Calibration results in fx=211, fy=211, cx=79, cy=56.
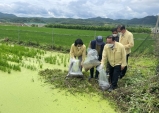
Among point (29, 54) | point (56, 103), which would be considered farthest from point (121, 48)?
point (29, 54)

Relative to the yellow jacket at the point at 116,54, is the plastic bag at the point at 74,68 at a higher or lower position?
lower

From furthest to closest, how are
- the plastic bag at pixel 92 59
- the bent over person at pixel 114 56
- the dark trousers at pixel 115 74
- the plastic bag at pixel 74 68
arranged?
the plastic bag at pixel 74 68 → the plastic bag at pixel 92 59 → the dark trousers at pixel 115 74 → the bent over person at pixel 114 56

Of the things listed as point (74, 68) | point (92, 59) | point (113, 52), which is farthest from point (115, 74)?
point (74, 68)

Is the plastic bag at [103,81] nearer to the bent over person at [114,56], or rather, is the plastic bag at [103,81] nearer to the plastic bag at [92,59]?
the bent over person at [114,56]

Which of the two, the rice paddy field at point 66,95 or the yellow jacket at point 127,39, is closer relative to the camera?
the rice paddy field at point 66,95

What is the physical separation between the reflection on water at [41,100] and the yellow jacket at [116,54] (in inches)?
37.4

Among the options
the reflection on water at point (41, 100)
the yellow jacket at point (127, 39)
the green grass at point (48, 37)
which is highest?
the yellow jacket at point (127, 39)

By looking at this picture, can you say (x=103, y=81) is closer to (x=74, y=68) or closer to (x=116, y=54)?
(x=116, y=54)

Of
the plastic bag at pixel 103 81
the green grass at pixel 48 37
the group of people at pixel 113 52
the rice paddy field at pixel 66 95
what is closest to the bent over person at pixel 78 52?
the group of people at pixel 113 52

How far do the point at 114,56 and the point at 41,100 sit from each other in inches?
74.5

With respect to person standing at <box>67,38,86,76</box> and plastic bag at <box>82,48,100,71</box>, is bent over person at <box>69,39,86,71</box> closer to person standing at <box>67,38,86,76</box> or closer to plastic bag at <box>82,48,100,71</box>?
person standing at <box>67,38,86,76</box>

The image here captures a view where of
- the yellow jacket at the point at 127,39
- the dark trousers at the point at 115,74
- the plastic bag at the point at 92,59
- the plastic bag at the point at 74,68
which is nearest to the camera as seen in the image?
the dark trousers at the point at 115,74

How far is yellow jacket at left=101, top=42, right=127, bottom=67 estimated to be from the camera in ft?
15.5

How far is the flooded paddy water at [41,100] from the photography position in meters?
3.92
